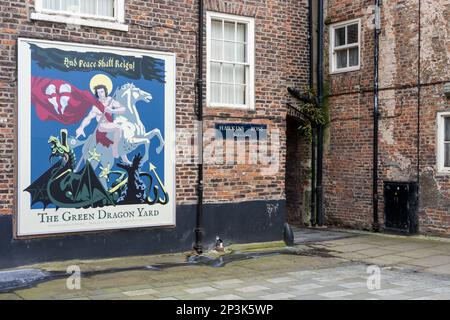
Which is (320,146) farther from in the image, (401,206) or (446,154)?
(446,154)

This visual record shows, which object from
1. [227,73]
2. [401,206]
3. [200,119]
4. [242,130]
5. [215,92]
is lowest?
[401,206]

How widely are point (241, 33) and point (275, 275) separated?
16.7ft

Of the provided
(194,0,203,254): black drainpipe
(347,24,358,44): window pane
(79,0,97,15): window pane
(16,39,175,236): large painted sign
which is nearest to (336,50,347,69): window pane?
(347,24,358,44): window pane

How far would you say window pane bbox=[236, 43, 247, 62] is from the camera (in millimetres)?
11555

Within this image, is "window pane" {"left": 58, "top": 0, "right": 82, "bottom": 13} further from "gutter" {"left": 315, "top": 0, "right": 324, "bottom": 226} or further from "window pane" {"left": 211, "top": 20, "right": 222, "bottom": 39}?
"gutter" {"left": 315, "top": 0, "right": 324, "bottom": 226}

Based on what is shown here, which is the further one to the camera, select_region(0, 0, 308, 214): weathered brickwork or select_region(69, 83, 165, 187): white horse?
select_region(69, 83, 165, 187): white horse

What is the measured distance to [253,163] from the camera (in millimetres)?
11586

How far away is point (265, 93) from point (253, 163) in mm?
1451

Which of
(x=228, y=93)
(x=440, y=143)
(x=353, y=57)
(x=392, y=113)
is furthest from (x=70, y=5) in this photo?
(x=440, y=143)

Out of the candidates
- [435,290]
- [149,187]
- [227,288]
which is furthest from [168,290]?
[435,290]

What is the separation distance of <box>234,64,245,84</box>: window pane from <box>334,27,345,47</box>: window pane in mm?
4379

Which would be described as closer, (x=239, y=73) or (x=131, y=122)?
(x=131, y=122)

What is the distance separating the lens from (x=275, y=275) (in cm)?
898

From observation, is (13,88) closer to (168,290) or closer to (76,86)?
(76,86)
